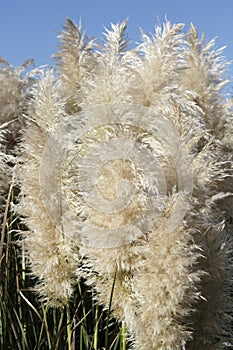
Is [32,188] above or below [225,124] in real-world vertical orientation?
below

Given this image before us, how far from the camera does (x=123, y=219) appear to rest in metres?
2.11

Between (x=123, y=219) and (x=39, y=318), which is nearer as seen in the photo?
(x=123, y=219)

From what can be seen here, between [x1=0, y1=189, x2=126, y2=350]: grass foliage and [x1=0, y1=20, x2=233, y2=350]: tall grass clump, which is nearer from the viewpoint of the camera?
[x1=0, y1=20, x2=233, y2=350]: tall grass clump

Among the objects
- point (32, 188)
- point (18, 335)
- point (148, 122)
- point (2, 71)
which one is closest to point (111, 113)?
point (148, 122)

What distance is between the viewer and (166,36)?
2.81m

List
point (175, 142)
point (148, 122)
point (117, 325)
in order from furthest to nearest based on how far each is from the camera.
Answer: point (117, 325)
point (148, 122)
point (175, 142)

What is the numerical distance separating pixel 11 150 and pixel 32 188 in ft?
1.94

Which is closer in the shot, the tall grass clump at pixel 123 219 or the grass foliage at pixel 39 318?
the tall grass clump at pixel 123 219

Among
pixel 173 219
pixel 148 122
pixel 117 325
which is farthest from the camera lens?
pixel 117 325

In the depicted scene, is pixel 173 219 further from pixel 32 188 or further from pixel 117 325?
pixel 117 325

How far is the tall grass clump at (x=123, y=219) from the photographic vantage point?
2105 mm

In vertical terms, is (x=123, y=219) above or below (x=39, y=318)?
above

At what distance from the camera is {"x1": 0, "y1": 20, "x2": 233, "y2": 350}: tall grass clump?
2105 millimetres

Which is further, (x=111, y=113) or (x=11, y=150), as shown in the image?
(x=11, y=150)
